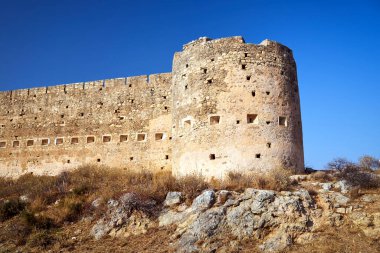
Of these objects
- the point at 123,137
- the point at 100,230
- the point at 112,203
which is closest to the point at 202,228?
the point at 100,230

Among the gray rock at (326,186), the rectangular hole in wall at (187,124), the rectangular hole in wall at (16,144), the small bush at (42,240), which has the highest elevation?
the rectangular hole in wall at (187,124)

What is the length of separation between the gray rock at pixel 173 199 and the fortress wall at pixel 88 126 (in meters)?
3.81

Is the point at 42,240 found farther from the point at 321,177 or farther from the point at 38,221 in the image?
the point at 321,177

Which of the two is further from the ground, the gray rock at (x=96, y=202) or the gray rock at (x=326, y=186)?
the gray rock at (x=326, y=186)

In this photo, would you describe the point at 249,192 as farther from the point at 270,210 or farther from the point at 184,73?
the point at 184,73

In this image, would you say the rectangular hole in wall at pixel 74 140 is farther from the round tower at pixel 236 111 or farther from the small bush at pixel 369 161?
the small bush at pixel 369 161

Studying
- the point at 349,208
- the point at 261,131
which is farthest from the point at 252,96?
the point at 349,208

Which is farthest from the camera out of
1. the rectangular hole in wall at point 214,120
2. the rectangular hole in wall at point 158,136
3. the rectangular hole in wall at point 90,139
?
the rectangular hole in wall at point 90,139

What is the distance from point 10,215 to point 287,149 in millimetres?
9215

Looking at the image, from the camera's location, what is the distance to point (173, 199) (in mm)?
11500

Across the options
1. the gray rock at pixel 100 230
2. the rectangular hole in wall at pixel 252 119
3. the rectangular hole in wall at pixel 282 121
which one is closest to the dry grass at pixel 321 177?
the rectangular hole in wall at pixel 282 121

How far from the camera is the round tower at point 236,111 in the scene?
1255 centimetres

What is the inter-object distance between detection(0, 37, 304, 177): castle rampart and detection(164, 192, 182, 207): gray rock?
1.46 m

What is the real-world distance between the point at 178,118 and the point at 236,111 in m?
2.26
